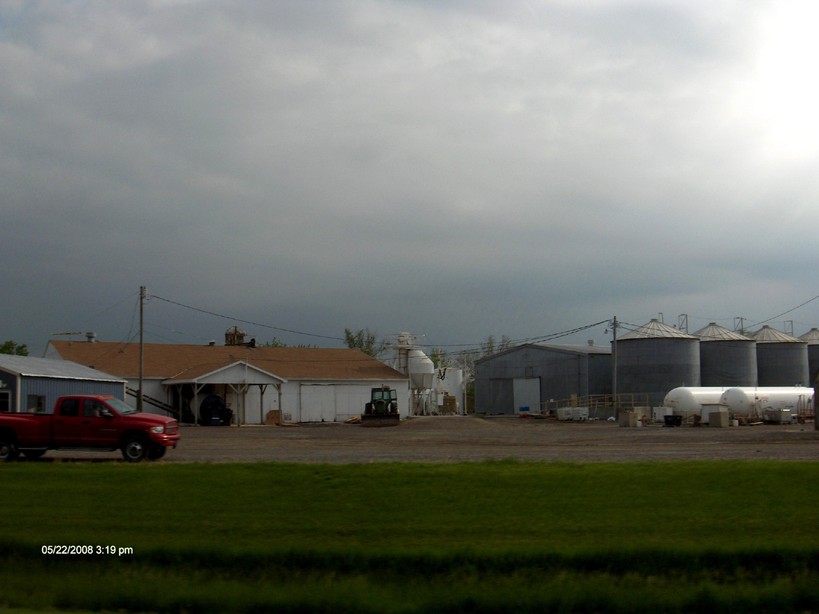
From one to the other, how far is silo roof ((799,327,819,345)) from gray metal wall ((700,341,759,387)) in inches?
521

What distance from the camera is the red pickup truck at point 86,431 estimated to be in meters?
25.0

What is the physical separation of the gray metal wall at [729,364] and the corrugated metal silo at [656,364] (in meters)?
4.29

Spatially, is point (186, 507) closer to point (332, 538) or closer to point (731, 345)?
point (332, 538)

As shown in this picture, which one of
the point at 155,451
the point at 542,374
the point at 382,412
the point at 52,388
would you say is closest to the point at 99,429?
the point at 155,451

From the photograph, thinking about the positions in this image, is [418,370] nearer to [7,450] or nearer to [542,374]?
[542,374]

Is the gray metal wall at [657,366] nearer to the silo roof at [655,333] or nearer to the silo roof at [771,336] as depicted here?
the silo roof at [655,333]

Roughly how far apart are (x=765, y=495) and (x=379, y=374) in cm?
5816

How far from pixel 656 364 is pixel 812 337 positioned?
2536cm

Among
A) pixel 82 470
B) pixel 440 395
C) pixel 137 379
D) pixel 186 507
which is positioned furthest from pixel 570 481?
pixel 440 395

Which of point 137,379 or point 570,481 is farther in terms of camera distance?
point 137,379

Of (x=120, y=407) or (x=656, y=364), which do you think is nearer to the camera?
(x=120, y=407)

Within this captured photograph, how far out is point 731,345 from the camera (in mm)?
73750

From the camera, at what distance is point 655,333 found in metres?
70.9

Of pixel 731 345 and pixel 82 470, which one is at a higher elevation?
pixel 731 345
